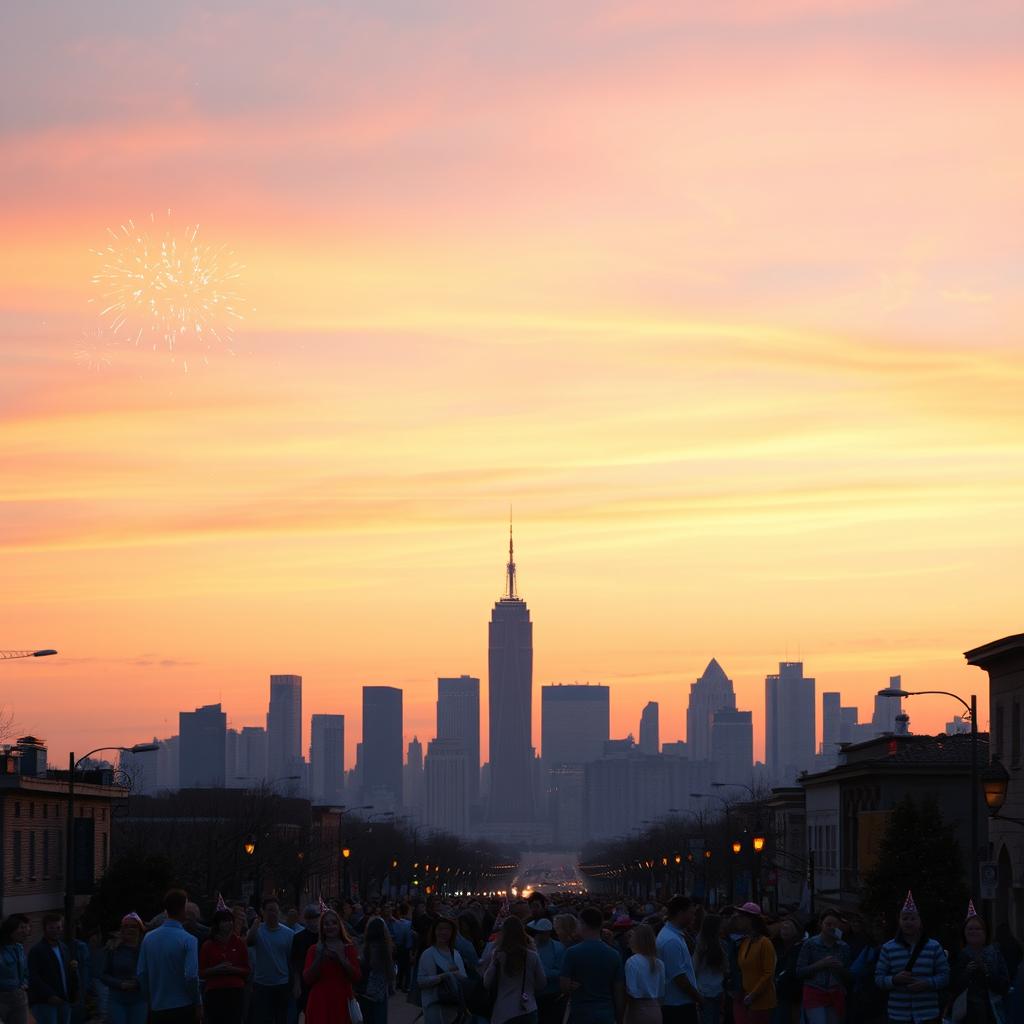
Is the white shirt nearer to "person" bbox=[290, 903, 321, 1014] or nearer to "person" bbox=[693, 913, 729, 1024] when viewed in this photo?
"person" bbox=[693, 913, 729, 1024]

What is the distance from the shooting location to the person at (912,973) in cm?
1791

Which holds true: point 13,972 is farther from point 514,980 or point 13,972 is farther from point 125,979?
point 514,980

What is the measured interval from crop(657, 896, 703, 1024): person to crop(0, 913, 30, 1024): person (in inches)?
258

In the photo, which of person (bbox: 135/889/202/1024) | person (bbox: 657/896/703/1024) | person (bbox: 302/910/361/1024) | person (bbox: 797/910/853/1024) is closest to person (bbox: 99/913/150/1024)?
person (bbox: 135/889/202/1024)

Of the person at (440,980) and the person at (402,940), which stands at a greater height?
the person at (440,980)

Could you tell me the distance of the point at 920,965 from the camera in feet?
59.2

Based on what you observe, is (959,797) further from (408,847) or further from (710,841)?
(408,847)

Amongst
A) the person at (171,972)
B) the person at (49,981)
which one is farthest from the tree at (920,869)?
the person at (171,972)

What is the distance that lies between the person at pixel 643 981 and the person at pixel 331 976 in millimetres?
2695

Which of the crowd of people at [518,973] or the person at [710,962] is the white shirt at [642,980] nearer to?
the crowd of people at [518,973]

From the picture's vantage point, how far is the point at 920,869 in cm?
6194

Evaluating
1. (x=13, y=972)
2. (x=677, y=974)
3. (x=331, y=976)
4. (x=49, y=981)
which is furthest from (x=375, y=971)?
(x=677, y=974)

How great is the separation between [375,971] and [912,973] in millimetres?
6718

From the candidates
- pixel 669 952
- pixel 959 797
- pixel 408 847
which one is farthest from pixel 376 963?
pixel 408 847
